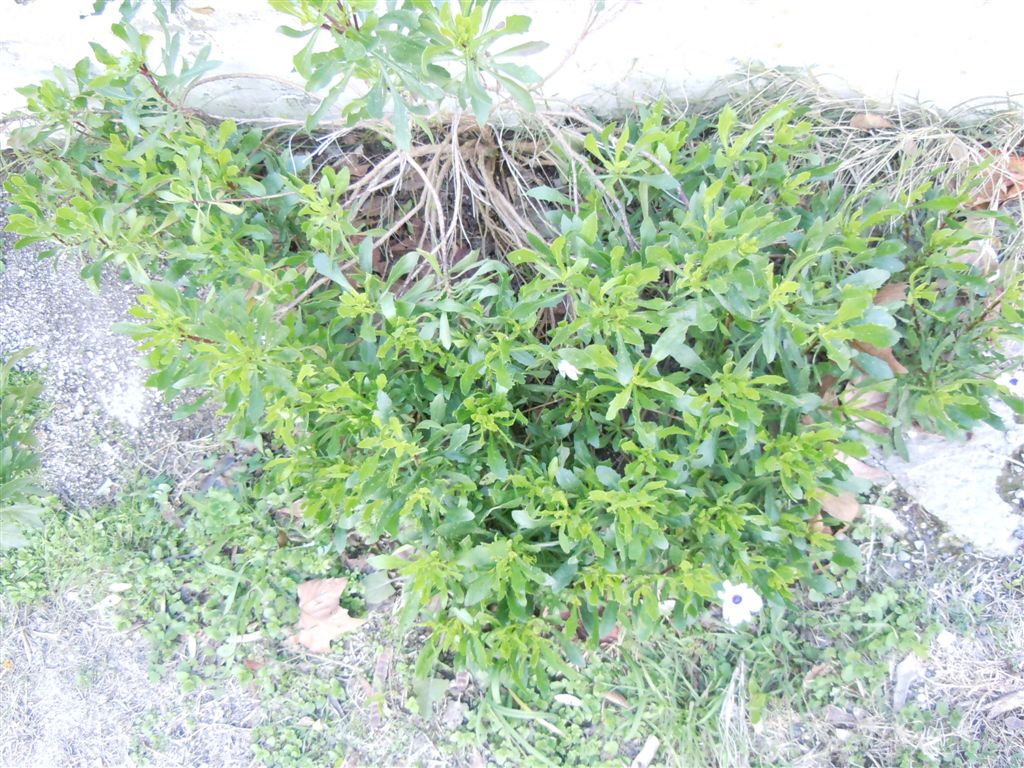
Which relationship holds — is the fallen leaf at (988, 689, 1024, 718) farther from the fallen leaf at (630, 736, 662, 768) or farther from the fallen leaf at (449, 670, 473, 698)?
the fallen leaf at (449, 670, 473, 698)

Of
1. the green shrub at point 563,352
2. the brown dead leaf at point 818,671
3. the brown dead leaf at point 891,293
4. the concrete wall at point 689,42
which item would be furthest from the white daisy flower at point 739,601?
the concrete wall at point 689,42

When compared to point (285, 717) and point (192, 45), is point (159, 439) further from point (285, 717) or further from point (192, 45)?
point (192, 45)

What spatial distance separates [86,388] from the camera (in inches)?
105

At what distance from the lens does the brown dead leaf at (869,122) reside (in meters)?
2.20

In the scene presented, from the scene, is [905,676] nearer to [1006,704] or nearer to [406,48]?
[1006,704]

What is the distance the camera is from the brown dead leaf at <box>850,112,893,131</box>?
2195 millimetres

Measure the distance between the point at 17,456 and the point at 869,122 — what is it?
2.81m

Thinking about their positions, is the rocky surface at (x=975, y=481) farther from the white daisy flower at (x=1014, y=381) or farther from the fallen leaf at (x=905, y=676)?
the fallen leaf at (x=905, y=676)

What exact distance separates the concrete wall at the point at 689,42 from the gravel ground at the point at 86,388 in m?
0.74

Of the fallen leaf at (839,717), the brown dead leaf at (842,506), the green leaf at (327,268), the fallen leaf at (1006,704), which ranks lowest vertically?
the fallen leaf at (839,717)

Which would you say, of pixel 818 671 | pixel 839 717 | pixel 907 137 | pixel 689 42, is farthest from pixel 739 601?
pixel 689 42

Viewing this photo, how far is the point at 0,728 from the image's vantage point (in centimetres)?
256

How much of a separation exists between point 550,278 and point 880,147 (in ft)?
3.86

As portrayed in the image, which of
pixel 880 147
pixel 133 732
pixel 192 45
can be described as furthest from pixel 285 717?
pixel 880 147
